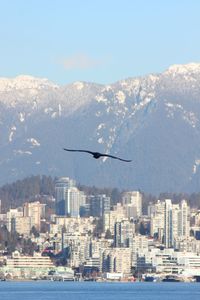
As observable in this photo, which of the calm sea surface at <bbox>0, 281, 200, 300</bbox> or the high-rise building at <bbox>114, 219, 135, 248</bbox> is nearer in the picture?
the calm sea surface at <bbox>0, 281, 200, 300</bbox>

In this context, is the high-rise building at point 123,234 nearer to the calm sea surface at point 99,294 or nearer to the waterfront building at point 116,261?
the waterfront building at point 116,261

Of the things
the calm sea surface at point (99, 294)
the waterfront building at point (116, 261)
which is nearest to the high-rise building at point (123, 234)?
the waterfront building at point (116, 261)

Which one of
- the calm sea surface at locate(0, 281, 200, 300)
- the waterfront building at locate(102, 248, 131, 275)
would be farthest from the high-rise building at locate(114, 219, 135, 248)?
the calm sea surface at locate(0, 281, 200, 300)

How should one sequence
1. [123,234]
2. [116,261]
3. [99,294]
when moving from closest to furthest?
1. [99,294]
2. [116,261]
3. [123,234]

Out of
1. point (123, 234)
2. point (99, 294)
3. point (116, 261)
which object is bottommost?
point (99, 294)

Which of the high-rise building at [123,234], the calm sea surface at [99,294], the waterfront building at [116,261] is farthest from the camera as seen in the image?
the high-rise building at [123,234]

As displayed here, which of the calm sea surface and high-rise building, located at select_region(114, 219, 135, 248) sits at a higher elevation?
high-rise building, located at select_region(114, 219, 135, 248)

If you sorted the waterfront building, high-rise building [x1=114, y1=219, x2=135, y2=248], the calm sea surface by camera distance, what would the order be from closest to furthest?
the calm sea surface
the waterfront building
high-rise building [x1=114, y1=219, x2=135, y2=248]

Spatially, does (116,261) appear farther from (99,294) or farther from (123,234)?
(99,294)

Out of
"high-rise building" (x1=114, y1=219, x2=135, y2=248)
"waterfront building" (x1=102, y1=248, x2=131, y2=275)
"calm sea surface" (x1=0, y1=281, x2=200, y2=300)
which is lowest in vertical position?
"calm sea surface" (x1=0, y1=281, x2=200, y2=300)

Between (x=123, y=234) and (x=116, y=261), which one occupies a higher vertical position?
(x=123, y=234)

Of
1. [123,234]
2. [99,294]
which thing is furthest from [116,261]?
[99,294]

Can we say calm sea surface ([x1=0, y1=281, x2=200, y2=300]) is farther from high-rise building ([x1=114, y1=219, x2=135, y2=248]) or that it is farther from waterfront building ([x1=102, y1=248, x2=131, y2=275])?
high-rise building ([x1=114, y1=219, x2=135, y2=248])

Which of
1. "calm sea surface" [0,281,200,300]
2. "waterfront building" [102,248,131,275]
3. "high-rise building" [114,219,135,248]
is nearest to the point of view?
"calm sea surface" [0,281,200,300]
